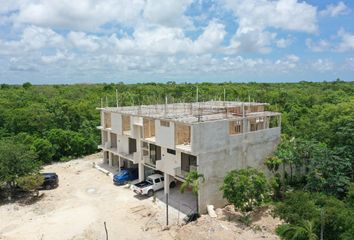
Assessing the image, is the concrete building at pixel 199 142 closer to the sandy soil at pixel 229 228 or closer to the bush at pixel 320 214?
the sandy soil at pixel 229 228

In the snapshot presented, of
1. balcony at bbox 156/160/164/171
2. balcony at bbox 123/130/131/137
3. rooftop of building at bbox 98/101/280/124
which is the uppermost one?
rooftop of building at bbox 98/101/280/124

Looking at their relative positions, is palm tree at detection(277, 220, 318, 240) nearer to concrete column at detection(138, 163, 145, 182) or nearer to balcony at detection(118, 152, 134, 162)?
concrete column at detection(138, 163, 145, 182)

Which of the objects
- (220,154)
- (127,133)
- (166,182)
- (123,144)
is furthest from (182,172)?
(123,144)

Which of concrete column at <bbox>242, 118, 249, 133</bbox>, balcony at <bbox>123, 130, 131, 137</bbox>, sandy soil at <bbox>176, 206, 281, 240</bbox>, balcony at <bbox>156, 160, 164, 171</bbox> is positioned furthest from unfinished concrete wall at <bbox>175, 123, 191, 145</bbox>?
balcony at <bbox>123, 130, 131, 137</bbox>

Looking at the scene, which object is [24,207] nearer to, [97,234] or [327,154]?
[97,234]

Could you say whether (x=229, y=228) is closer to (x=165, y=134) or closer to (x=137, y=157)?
(x=165, y=134)

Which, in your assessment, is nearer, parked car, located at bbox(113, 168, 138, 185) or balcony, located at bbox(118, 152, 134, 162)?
parked car, located at bbox(113, 168, 138, 185)

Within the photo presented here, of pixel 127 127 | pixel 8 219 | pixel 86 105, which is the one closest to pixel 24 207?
pixel 8 219
